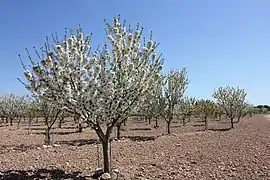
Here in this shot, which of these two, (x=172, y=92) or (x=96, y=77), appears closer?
(x=96, y=77)

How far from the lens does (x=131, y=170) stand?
38.1 ft

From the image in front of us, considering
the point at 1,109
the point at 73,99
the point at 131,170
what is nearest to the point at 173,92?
the point at 131,170

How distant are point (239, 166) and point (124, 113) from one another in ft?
16.3

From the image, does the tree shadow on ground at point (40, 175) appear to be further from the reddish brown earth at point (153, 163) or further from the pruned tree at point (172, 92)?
the pruned tree at point (172, 92)

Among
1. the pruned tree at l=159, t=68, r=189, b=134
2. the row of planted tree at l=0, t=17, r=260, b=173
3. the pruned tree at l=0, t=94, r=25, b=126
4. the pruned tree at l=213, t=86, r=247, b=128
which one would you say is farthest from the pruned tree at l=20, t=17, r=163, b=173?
the pruned tree at l=0, t=94, r=25, b=126

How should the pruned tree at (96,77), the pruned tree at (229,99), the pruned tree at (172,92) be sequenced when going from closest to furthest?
1. the pruned tree at (96,77)
2. the pruned tree at (172,92)
3. the pruned tree at (229,99)

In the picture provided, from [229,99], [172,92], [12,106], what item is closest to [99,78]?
[172,92]

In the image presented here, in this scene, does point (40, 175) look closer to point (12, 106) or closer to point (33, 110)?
point (33, 110)

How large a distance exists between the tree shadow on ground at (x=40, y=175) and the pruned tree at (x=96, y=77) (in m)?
1.07

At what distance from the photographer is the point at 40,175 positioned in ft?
35.4

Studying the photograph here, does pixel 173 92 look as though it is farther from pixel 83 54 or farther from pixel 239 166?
pixel 83 54

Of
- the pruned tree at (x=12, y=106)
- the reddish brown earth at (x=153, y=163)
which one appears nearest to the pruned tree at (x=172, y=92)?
the reddish brown earth at (x=153, y=163)

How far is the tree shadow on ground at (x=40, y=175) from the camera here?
413 inches

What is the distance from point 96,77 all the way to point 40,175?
141 inches
